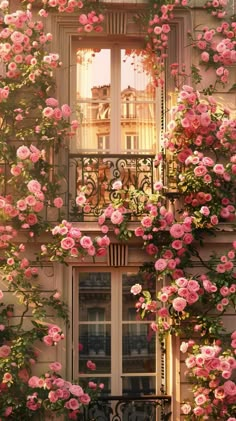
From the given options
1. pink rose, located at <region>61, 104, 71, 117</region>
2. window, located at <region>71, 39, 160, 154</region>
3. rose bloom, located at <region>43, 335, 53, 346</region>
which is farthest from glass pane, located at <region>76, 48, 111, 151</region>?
rose bloom, located at <region>43, 335, 53, 346</region>

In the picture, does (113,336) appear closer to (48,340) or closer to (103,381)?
(103,381)

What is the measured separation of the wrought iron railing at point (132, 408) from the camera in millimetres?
8805

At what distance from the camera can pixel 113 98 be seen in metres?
9.46

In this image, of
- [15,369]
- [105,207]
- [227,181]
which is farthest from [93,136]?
[15,369]

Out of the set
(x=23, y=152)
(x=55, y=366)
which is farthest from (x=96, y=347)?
(x=23, y=152)

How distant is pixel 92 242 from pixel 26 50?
84.7 inches

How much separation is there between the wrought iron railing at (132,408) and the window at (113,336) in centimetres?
17

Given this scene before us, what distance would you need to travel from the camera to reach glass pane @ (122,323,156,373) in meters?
9.09

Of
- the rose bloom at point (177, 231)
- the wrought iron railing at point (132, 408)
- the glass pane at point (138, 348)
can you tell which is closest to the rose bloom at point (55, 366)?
the wrought iron railing at point (132, 408)

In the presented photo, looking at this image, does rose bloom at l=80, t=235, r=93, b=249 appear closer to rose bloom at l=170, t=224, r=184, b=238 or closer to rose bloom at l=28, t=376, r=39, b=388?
rose bloom at l=170, t=224, r=184, b=238

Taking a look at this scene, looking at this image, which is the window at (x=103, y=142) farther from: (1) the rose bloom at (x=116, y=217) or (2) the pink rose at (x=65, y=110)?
(1) the rose bloom at (x=116, y=217)

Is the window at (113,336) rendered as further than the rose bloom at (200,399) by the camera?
Yes

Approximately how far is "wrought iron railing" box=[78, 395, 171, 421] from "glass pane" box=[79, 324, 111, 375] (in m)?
0.37

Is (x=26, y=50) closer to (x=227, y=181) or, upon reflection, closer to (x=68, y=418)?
(x=227, y=181)
